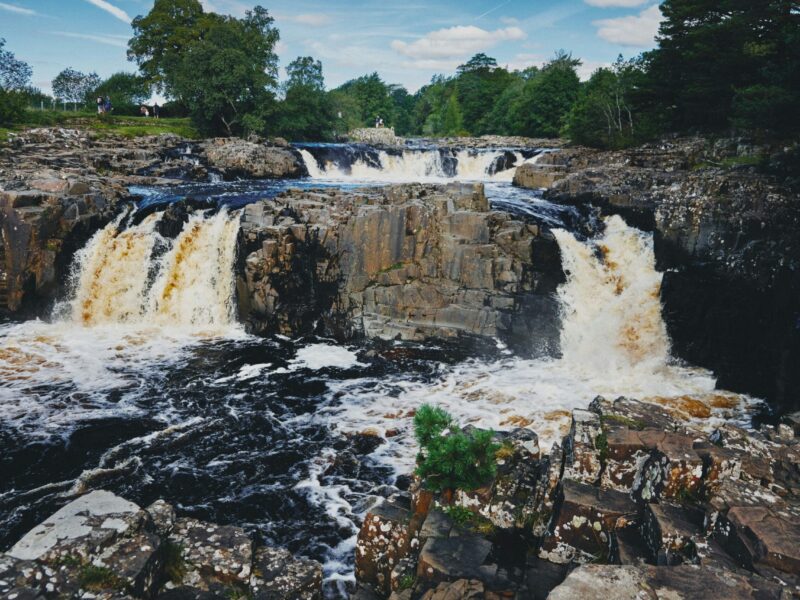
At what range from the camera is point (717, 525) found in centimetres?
604

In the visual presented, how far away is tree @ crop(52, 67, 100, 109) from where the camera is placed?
76000mm

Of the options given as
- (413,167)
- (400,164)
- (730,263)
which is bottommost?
(730,263)

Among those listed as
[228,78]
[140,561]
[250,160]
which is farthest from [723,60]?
[228,78]

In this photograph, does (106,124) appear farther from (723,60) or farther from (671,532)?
(671,532)

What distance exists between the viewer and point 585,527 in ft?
22.4

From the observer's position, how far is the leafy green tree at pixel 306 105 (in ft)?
147

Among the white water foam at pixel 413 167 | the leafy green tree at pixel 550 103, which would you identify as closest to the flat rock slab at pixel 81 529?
the white water foam at pixel 413 167

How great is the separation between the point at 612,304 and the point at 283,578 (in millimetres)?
16169

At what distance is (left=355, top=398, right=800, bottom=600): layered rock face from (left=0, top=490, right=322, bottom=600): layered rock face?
142 cm

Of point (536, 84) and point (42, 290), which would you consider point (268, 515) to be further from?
point (536, 84)

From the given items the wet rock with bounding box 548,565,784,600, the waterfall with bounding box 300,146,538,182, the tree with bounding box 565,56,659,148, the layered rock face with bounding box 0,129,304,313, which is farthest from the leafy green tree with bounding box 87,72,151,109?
the wet rock with bounding box 548,565,784,600

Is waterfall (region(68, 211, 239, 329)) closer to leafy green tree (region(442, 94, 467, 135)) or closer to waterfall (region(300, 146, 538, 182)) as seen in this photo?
waterfall (region(300, 146, 538, 182))

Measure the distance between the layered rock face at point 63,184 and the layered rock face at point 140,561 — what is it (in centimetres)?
1734

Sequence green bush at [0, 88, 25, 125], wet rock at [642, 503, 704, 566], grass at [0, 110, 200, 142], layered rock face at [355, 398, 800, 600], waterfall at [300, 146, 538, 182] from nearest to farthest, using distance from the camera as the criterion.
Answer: layered rock face at [355, 398, 800, 600], wet rock at [642, 503, 704, 566], green bush at [0, 88, 25, 125], waterfall at [300, 146, 538, 182], grass at [0, 110, 200, 142]
